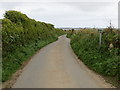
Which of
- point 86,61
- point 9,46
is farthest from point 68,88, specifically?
point 9,46

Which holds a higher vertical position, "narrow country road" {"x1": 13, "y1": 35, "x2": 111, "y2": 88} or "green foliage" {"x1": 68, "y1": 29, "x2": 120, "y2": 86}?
"green foliage" {"x1": 68, "y1": 29, "x2": 120, "y2": 86}

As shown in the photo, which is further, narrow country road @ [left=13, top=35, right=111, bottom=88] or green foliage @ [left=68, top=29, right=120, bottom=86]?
green foliage @ [left=68, top=29, right=120, bottom=86]

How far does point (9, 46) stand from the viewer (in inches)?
488

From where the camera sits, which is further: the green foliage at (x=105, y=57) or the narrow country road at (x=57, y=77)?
the green foliage at (x=105, y=57)

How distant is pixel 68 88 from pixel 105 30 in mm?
8622

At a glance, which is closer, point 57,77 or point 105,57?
point 57,77

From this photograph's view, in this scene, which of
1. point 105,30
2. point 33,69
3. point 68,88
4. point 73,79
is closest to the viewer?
point 68,88

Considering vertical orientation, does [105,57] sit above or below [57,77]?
above

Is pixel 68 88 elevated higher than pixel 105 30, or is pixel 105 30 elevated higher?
pixel 105 30

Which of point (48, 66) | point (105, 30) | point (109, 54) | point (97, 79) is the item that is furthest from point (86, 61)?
point (105, 30)

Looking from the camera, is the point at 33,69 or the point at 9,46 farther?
the point at 9,46

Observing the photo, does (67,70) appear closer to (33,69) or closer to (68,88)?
(33,69)

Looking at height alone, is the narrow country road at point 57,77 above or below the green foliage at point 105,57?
below

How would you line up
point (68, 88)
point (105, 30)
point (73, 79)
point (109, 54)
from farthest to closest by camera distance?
point (105, 30), point (109, 54), point (73, 79), point (68, 88)
